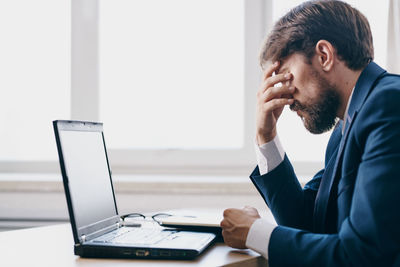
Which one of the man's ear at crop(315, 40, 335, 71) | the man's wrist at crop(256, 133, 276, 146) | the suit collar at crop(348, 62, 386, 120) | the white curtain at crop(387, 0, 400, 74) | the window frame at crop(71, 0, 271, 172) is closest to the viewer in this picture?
the suit collar at crop(348, 62, 386, 120)

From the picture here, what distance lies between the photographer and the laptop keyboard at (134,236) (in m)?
1.01

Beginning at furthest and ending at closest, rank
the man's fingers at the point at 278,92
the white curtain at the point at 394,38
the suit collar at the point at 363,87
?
the white curtain at the point at 394,38, the man's fingers at the point at 278,92, the suit collar at the point at 363,87

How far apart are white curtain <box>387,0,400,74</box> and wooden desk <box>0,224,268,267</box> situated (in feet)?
4.26

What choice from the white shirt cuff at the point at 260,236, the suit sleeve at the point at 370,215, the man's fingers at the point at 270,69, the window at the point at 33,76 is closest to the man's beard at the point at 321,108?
the man's fingers at the point at 270,69

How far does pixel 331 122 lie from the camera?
1.29m

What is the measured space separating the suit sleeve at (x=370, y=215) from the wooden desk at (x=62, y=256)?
0.09m

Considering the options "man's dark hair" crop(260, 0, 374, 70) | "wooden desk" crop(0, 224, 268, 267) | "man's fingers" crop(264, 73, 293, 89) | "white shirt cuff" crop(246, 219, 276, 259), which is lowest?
"wooden desk" crop(0, 224, 268, 267)

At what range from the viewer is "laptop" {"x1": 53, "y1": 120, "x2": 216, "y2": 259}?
36.8 inches

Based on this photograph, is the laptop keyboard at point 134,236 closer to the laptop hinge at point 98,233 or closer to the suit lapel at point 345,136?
the laptop hinge at point 98,233

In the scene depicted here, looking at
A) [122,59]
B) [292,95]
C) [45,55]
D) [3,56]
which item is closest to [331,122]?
[292,95]

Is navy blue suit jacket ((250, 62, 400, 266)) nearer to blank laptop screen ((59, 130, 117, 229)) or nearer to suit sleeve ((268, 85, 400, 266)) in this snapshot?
suit sleeve ((268, 85, 400, 266))

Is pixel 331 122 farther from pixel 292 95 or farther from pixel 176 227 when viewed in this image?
pixel 176 227

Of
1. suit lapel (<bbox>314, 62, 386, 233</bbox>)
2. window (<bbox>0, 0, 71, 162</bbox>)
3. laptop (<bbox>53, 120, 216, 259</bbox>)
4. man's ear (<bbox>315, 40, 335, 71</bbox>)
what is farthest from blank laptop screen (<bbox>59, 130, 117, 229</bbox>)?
window (<bbox>0, 0, 71, 162</bbox>)

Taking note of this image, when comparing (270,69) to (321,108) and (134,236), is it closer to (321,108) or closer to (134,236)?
(321,108)
